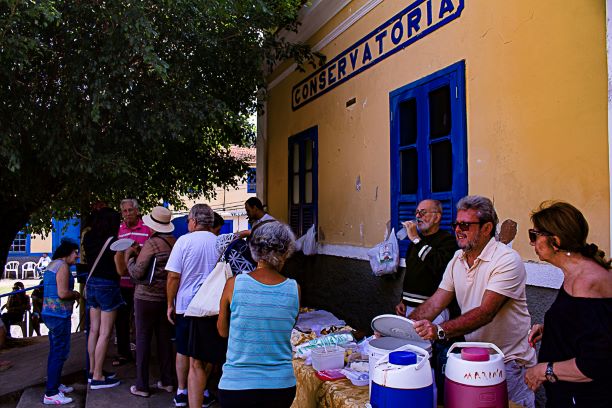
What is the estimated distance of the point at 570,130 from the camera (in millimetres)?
3289

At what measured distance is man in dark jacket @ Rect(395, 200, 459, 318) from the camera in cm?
352

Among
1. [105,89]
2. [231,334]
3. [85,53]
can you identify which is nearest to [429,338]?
[231,334]

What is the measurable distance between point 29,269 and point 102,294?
982 inches

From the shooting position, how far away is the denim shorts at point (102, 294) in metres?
5.17

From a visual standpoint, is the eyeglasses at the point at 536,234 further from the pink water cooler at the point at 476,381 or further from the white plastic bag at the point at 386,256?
the white plastic bag at the point at 386,256

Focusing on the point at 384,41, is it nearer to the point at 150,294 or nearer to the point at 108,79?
the point at 108,79

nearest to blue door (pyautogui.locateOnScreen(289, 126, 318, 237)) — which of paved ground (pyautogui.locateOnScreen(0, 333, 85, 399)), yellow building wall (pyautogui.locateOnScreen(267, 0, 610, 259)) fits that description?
yellow building wall (pyautogui.locateOnScreen(267, 0, 610, 259))

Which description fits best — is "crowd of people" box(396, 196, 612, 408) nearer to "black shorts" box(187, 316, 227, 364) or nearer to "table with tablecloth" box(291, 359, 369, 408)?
"table with tablecloth" box(291, 359, 369, 408)

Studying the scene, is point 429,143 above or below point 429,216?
above

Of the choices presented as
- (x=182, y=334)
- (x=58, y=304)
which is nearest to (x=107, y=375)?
(x=58, y=304)

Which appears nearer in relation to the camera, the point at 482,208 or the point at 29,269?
the point at 482,208

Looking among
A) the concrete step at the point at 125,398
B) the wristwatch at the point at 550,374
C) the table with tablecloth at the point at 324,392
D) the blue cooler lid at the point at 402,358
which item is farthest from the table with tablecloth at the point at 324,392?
the concrete step at the point at 125,398

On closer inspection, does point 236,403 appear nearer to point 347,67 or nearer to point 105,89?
point 105,89

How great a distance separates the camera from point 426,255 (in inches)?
139
